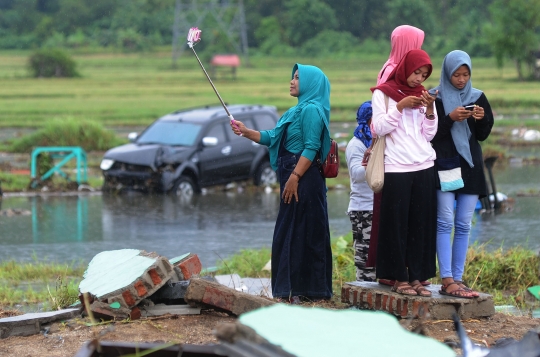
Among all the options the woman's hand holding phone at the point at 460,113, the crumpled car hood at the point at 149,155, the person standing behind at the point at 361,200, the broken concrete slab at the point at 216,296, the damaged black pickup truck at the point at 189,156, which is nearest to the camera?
the broken concrete slab at the point at 216,296

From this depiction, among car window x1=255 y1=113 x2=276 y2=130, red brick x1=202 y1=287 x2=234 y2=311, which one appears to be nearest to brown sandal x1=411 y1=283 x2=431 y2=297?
red brick x1=202 y1=287 x2=234 y2=311

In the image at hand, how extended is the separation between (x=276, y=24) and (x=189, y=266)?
212 feet

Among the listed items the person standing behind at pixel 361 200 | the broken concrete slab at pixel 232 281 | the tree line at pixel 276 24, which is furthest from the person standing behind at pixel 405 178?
the tree line at pixel 276 24

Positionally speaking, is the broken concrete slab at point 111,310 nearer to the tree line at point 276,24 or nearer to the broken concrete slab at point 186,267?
the broken concrete slab at point 186,267

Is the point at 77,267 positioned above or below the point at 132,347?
below

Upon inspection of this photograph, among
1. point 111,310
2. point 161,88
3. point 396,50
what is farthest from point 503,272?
point 161,88

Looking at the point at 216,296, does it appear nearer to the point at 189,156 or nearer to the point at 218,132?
the point at 189,156

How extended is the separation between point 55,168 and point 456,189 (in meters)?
11.3

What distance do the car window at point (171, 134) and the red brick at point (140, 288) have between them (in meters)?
10.2

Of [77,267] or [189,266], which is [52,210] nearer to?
[77,267]

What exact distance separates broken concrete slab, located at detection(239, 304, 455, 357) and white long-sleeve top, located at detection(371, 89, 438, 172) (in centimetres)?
258

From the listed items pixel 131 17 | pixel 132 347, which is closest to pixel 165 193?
pixel 132 347

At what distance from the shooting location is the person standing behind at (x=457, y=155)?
5.68 metres

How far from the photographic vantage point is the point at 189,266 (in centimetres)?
616
